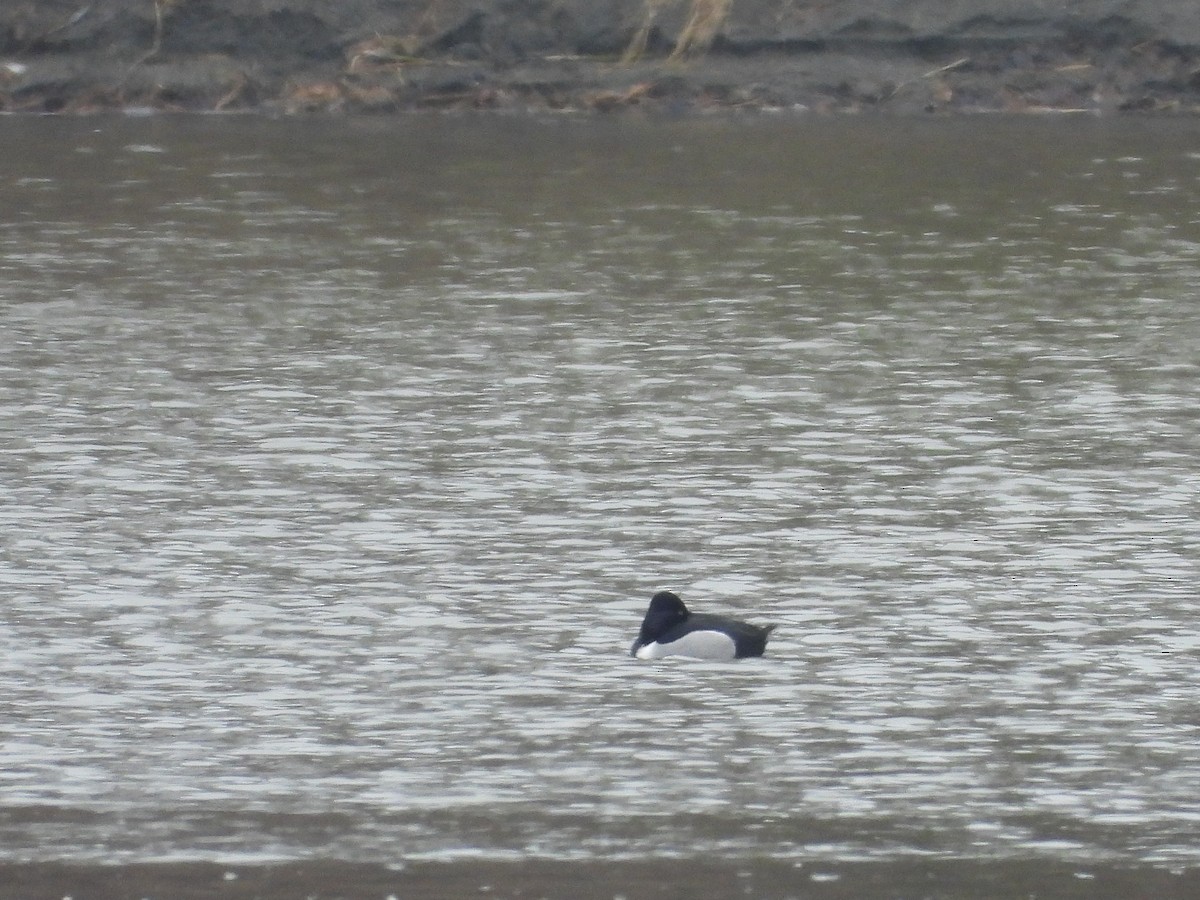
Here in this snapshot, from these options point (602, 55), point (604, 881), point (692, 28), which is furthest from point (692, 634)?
point (602, 55)

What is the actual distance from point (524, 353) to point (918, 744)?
10783 mm

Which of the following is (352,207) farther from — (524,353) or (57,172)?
(524,353)

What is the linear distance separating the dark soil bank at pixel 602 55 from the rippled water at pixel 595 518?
349 inches

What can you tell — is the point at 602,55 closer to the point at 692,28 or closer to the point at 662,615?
the point at 692,28

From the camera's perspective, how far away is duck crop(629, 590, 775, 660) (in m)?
13.6

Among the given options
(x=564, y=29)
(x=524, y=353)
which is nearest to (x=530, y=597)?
(x=524, y=353)

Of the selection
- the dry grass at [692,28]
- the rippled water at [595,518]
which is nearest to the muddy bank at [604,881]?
the rippled water at [595,518]

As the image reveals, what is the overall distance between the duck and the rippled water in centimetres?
18

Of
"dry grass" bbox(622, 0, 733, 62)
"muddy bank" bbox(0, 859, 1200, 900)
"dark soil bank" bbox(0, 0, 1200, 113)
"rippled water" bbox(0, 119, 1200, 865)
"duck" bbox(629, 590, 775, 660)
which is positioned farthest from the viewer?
"dry grass" bbox(622, 0, 733, 62)

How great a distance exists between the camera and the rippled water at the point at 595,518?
11.6m

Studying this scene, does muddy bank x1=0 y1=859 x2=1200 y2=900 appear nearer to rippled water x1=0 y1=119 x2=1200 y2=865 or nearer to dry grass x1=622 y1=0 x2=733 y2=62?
rippled water x1=0 y1=119 x2=1200 y2=865

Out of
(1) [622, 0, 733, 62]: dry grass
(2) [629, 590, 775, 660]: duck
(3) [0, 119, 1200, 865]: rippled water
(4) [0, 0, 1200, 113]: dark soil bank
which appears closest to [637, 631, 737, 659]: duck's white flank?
(2) [629, 590, 775, 660]: duck

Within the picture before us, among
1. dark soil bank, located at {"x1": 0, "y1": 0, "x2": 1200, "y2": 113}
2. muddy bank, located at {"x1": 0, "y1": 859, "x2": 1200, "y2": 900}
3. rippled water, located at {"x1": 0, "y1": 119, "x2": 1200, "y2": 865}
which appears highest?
dark soil bank, located at {"x1": 0, "y1": 0, "x2": 1200, "y2": 113}

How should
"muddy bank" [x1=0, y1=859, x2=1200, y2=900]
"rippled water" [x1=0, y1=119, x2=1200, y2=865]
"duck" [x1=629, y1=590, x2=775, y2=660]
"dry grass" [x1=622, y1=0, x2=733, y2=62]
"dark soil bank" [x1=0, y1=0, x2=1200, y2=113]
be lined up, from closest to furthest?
"muddy bank" [x1=0, y1=859, x2=1200, y2=900], "rippled water" [x1=0, y1=119, x2=1200, y2=865], "duck" [x1=629, y1=590, x2=775, y2=660], "dark soil bank" [x1=0, y1=0, x2=1200, y2=113], "dry grass" [x1=622, y1=0, x2=733, y2=62]
